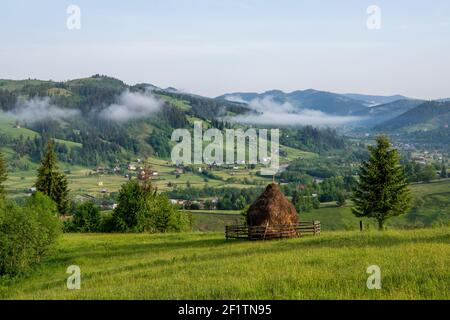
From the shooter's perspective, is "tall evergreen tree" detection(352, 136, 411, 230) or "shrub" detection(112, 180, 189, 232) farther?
"shrub" detection(112, 180, 189, 232)

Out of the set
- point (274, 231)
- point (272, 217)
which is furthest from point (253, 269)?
point (272, 217)

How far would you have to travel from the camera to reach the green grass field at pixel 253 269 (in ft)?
68.5

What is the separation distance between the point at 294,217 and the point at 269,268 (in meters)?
21.9

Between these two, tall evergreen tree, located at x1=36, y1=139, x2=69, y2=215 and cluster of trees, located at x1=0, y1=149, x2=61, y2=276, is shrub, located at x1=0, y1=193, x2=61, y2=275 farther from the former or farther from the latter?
tall evergreen tree, located at x1=36, y1=139, x2=69, y2=215

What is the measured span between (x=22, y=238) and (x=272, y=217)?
73.3ft

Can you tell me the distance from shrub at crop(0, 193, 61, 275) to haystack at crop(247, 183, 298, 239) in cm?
1921

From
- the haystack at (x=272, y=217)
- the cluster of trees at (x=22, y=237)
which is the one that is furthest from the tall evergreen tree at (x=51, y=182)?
the haystack at (x=272, y=217)

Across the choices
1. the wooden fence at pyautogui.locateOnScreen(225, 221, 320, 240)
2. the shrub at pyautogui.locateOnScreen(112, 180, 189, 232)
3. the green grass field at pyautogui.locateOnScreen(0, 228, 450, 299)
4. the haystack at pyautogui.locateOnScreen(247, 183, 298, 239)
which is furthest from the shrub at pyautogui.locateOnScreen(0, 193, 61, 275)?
the shrub at pyautogui.locateOnScreen(112, 180, 189, 232)

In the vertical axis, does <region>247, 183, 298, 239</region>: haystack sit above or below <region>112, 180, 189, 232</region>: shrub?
above

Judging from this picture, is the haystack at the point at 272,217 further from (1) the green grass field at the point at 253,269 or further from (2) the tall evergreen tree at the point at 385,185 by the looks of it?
(2) the tall evergreen tree at the point at 385,185

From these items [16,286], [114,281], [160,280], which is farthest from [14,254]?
[160,280]

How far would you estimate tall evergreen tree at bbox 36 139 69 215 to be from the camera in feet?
273

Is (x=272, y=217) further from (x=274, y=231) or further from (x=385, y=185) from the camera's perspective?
(x=385, y=185)
